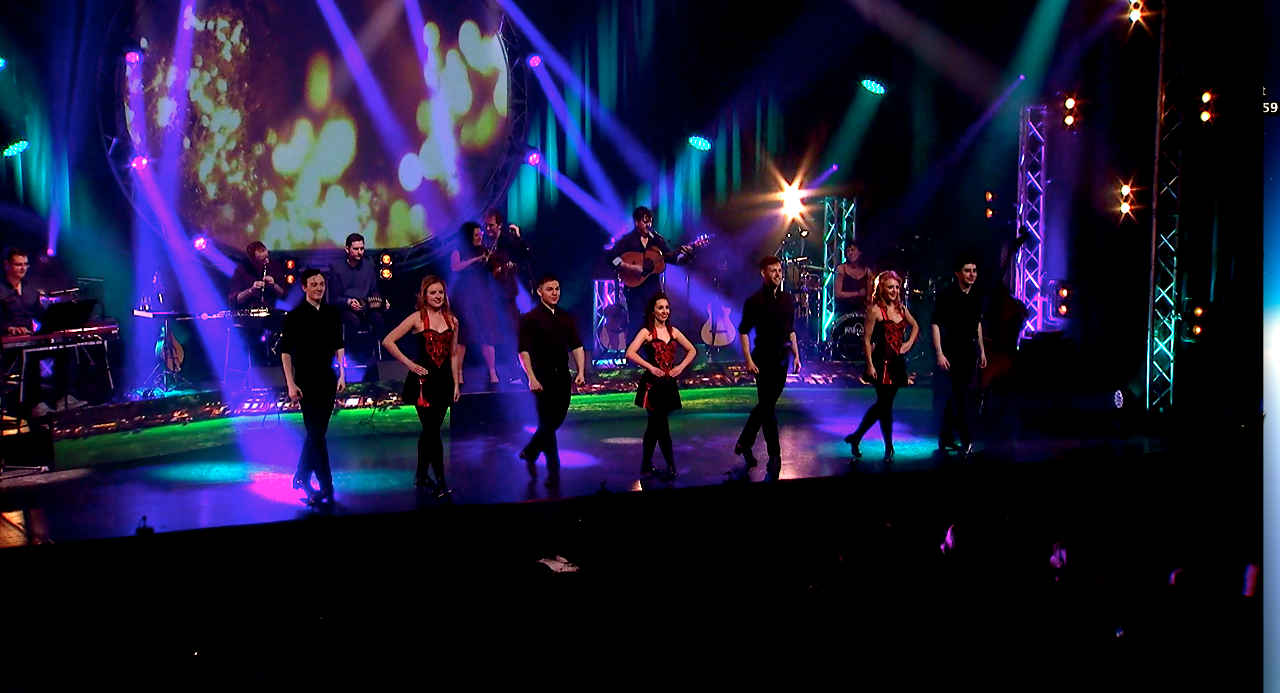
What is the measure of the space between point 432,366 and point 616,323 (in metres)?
5.05

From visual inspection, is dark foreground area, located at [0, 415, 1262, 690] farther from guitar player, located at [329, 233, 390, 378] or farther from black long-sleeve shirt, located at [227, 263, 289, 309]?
black long-sleeve shirt, located at [227, 263, 289, 309]

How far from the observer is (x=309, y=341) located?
21.0 feet

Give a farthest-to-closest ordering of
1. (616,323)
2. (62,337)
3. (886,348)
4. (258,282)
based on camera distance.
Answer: (616,323)
(258,282)
(62,337)
(886,348)

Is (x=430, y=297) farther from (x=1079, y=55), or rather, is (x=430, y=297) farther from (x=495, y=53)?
(x=1079, y=55)

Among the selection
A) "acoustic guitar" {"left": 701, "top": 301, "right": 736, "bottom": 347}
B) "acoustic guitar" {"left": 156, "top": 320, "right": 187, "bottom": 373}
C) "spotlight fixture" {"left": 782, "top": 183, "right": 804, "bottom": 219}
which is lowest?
"acoustic guitar" {"left": 156, "top": 320, "right": 187, "bottom": 373}

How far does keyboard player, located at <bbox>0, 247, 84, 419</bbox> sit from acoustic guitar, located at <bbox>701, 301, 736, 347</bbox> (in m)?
7.16

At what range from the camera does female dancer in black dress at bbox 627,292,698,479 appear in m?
7.14

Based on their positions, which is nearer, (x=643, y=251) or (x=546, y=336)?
(x=546, y=336)

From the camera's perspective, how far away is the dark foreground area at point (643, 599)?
16.7 ft

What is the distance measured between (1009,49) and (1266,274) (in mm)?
9170

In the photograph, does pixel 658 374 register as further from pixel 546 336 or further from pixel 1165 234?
pixel 1165 234

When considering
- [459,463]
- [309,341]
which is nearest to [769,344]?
[459,463]

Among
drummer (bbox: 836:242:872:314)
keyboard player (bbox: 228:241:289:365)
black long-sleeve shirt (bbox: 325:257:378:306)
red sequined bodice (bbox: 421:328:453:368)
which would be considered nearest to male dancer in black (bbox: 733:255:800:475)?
red sequined bodice (bbox: 421:328:453:368)

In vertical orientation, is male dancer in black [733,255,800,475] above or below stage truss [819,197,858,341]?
below
